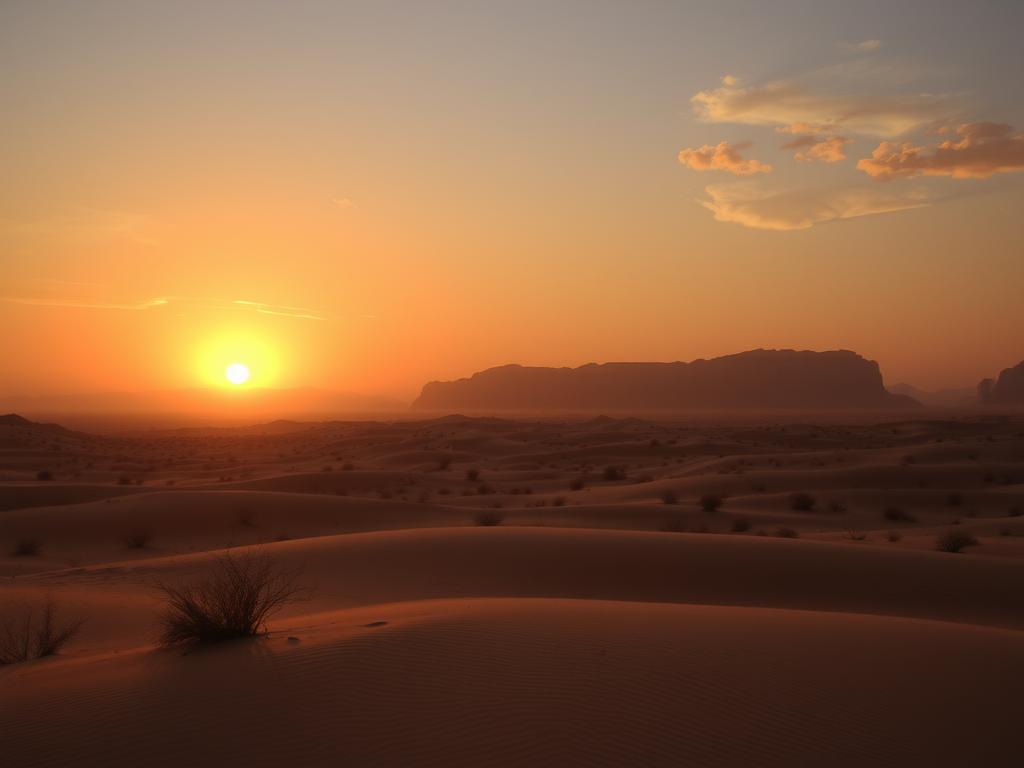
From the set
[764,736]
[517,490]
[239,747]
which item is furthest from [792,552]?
[517,490]

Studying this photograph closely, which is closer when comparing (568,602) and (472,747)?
(472,747)

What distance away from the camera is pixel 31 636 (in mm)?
8195

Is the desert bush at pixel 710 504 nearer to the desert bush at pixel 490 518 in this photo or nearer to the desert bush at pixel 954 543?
the desert bush at pixel 490 518

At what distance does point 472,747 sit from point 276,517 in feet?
60.3

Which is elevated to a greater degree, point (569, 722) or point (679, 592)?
point (569, 722)

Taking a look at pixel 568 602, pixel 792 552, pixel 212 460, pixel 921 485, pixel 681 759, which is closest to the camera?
pixel 681 759

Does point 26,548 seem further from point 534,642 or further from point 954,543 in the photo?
point 954,543

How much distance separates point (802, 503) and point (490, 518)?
9.96m

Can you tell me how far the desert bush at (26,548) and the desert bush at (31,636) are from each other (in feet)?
27.5

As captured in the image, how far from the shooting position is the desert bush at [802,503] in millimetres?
22875

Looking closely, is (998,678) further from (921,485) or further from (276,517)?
(921,485)

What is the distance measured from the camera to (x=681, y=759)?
457cm

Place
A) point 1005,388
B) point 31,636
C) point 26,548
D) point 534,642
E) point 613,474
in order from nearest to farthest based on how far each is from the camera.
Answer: point 534,642
point 31,636
point 26,548
point 613,474
point 1005,388

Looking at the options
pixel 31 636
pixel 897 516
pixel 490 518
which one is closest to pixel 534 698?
pixel 31 636
